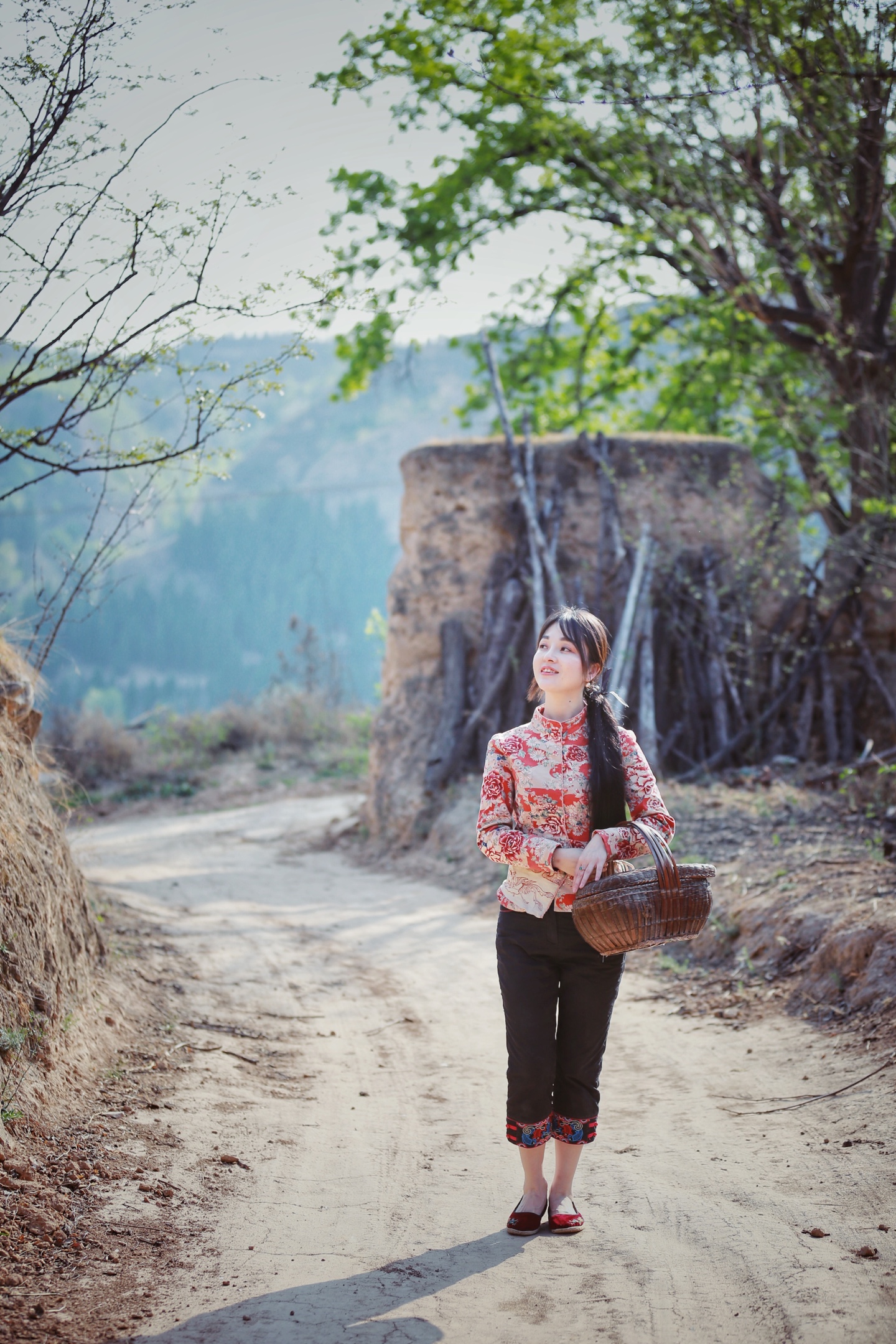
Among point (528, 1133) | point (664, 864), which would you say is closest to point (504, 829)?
point (664, 864)

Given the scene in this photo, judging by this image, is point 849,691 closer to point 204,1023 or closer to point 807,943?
point 807,943

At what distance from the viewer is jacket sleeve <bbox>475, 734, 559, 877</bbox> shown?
2639 mm

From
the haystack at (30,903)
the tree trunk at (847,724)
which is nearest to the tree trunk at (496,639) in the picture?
the tree trunk at (847,724)

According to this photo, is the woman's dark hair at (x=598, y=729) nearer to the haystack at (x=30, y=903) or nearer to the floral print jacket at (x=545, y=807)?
the floral print jacket at (x=545, y=807)

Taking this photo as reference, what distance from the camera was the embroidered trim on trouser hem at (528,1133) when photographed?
2689 mm

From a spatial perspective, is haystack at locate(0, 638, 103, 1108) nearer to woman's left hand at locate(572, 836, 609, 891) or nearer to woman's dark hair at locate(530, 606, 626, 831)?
woman's left hand at locate(572, 836, 609, 891)

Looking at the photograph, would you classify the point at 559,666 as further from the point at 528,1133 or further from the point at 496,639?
the point at 496,639

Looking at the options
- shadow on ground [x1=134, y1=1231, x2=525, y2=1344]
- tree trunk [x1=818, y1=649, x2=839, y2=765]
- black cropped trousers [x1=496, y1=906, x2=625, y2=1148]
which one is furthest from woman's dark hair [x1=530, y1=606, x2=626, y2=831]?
tree trunk [x1=818, y1=649, x2=839, y2=765]

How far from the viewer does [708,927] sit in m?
5.57

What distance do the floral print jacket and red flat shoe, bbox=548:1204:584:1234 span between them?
0.82 meters

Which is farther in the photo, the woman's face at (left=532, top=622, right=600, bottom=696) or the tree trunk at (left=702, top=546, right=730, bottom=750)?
the tree trunk at (left=702, top=546, right=730, bottom=750)

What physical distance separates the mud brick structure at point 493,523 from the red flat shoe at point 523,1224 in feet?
24.2

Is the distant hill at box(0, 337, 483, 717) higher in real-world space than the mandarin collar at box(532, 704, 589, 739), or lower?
higher

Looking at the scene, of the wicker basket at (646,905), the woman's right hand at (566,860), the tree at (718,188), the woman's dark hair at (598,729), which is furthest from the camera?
the tree at (718,188)
